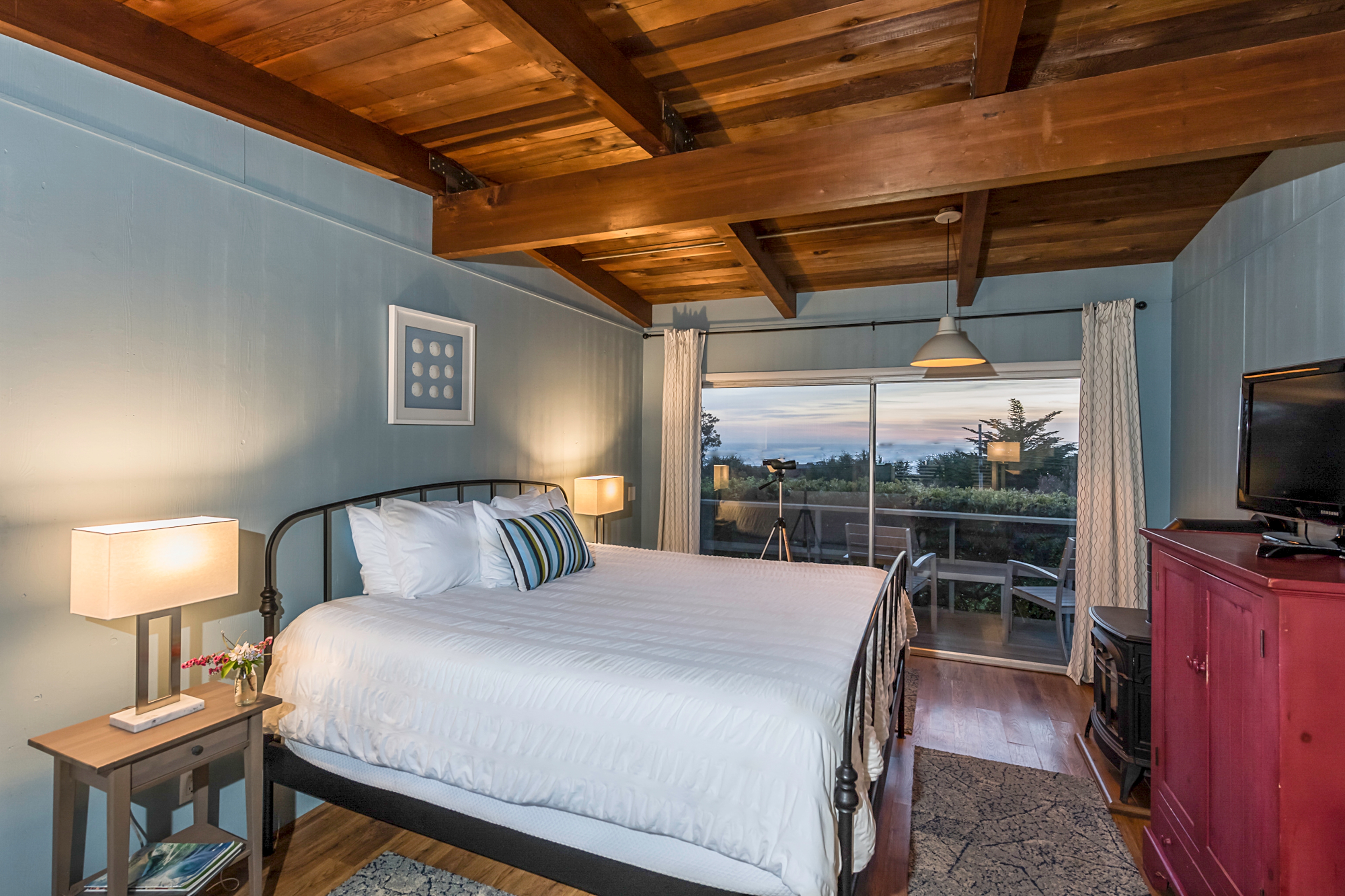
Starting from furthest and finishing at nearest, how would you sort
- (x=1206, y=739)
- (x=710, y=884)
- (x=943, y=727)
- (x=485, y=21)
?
(x=943, y=727) < (x=485, y=21) < (x=1206, y=739) < (x=710, y=884)

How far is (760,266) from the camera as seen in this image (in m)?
3.81

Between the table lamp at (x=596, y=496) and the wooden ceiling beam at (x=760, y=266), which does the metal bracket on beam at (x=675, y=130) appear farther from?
the table lamp at (x=596, y=496)

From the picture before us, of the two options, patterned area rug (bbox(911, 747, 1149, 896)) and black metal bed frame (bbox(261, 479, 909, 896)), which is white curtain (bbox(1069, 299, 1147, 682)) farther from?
black metal bed frame (bbox(261, 479, 909, 896))

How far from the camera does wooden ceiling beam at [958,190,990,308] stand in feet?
9.80

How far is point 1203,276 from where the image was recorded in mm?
3279

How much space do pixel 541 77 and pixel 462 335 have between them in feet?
4.37

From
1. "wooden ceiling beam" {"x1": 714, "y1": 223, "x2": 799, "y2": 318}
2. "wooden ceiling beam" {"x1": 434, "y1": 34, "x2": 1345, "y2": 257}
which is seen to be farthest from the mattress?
"wooden ceiling beam" {"x1": 714, "y1": 223, "x2": 799, "y2": 318}

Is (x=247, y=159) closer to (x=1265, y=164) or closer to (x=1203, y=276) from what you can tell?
(x=1265, y=164)

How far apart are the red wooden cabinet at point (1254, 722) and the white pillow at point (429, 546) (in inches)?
98.1

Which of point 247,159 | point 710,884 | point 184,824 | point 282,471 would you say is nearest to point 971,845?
point 710,884

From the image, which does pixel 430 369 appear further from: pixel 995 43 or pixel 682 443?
pixel 995 43

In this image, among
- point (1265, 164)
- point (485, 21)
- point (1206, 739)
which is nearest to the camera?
point (1206, 739)

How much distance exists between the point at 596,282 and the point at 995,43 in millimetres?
2848

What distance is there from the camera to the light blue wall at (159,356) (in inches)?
69.5
